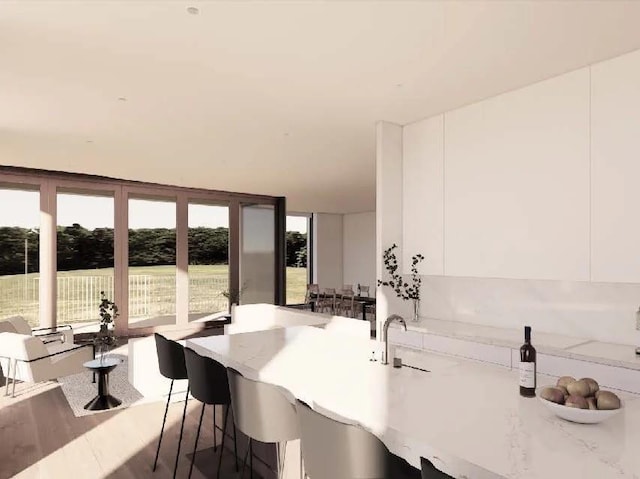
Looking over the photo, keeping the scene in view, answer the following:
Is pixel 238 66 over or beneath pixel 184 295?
over

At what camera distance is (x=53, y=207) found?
741 cm

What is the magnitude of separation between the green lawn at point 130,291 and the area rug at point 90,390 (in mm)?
2264

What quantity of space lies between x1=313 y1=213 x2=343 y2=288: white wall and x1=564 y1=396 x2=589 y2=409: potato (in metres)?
12.2

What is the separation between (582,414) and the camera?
1.60 metres

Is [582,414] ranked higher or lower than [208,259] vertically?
lower

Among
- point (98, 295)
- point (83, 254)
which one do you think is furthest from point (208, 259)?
point (83, 254)

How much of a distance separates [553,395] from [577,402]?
9cm

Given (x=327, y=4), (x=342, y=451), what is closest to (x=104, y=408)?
(x=342, y=451)

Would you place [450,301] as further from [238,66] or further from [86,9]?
[86,9]

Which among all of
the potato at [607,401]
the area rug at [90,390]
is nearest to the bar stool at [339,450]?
the potato at [607,401]

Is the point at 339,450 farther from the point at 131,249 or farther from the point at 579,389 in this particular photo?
the point at 131,249

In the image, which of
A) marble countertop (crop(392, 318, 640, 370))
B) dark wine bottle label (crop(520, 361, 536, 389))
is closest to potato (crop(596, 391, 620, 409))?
dark wine bottle label (crop(520, 361, 536, 389))

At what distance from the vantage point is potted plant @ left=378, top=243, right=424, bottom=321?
4602 millimetres

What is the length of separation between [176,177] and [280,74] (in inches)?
188
